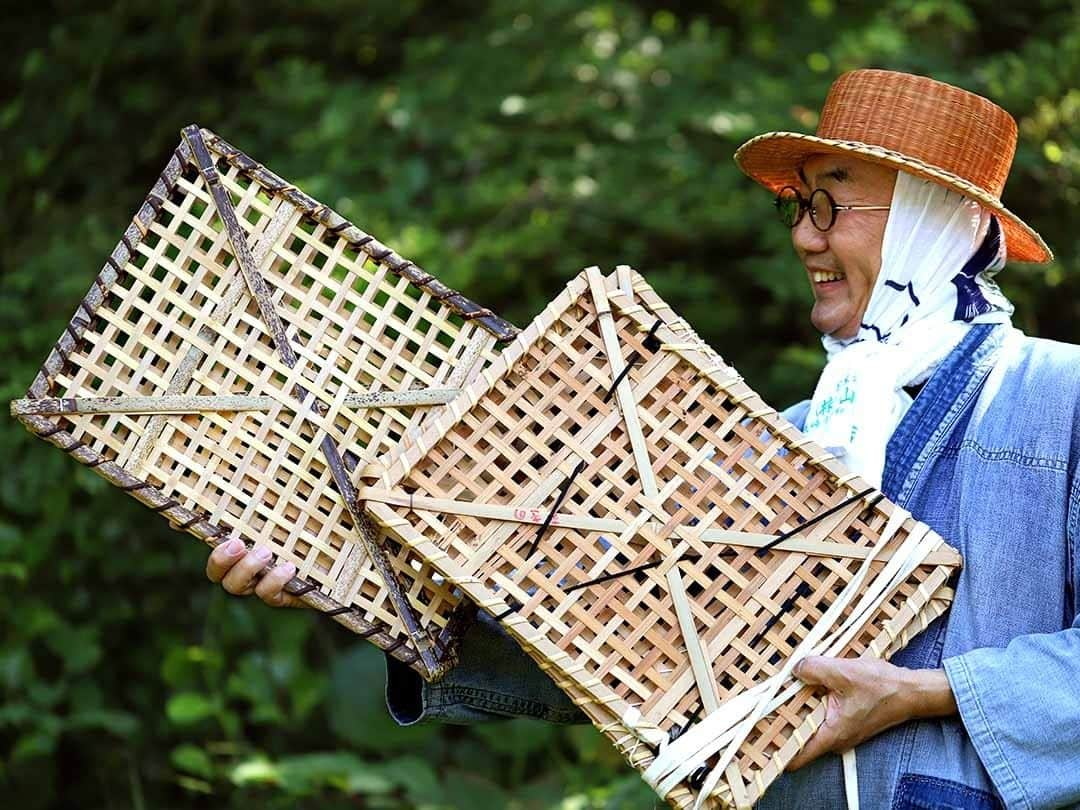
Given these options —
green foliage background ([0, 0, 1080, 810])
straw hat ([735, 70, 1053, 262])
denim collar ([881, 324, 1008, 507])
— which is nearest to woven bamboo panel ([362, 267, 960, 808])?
denim collar ([881, 324, 1008, 507])

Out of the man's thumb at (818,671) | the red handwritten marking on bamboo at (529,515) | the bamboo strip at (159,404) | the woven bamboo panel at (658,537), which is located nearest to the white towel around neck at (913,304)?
the woven bamboo panel at (658,537)

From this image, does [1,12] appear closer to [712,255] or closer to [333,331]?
[712,255]

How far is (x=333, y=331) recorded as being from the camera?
5.55 feet

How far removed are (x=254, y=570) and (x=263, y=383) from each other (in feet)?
0.81

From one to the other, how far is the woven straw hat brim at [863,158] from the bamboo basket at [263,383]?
A: 562mm

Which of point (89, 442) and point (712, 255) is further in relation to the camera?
point (712, 255)

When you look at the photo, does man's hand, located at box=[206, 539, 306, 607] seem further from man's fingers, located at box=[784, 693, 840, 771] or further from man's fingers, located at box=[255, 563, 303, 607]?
man's fingers, located at box=[784, 693, 840, 771]

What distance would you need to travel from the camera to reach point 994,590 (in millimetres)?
1582

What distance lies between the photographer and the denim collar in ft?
5.52

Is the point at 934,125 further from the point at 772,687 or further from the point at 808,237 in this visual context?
the point at 772,687

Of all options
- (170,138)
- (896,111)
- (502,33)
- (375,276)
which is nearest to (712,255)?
(502,33)

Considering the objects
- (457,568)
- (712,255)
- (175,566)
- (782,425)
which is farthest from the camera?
(712,255)

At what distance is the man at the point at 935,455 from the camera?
4.96 feet

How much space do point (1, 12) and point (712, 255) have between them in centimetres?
239
